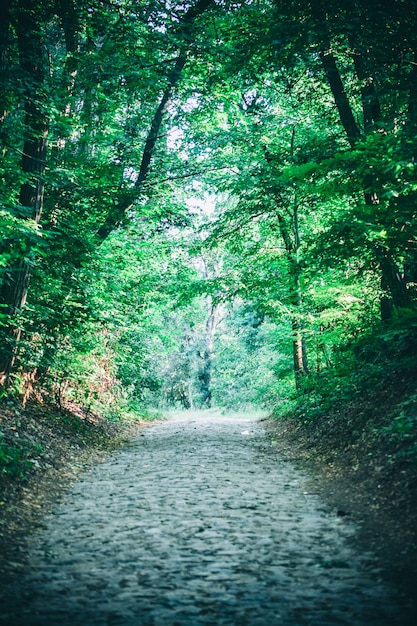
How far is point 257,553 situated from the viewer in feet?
14.8

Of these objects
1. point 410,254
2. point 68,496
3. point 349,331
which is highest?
point 410,254

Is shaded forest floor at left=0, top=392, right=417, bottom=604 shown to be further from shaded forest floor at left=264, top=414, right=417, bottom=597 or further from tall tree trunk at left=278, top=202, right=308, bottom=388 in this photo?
tall tree trunk at left=278, top=202, right=308, bottom=388

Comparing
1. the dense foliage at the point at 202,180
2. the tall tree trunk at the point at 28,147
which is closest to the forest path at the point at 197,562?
the dense foliage at the point at 202,180

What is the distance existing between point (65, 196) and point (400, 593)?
9119mm

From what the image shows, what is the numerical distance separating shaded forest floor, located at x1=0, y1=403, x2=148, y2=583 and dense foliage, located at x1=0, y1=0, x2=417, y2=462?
1023 millimetres

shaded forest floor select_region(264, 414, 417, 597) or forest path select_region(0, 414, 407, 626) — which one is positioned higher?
shaded forest floor select_region(264, 414, 417, 597)

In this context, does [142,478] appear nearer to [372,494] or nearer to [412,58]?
[372,494]

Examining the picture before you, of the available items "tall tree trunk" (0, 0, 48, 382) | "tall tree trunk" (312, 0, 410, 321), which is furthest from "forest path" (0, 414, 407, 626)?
"tall tree trunk" (312, 0, 410, 321)

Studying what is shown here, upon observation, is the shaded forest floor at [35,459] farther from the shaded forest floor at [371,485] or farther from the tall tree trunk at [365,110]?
the tall tree trunk at [365,110]

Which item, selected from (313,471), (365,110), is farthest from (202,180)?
(313,471)

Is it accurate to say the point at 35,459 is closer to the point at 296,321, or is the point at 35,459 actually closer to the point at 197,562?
the point at 197,562

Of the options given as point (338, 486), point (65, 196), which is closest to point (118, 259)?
point (65, 196)

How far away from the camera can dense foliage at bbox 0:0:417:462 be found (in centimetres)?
734

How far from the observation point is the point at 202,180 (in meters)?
15.2
